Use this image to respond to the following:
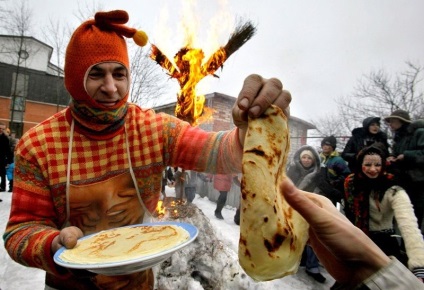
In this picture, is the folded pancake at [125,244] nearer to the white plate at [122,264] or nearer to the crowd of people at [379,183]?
the white plate at [122,264]

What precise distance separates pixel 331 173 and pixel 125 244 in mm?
4954

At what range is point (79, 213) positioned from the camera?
1.75 meters

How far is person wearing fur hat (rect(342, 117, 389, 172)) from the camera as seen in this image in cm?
526

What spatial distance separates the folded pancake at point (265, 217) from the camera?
1.19m

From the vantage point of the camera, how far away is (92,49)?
171cm

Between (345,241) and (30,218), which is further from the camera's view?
(30,218)

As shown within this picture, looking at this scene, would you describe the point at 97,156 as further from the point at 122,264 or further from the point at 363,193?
the point at 363,193

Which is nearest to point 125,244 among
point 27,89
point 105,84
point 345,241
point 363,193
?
point 105,84

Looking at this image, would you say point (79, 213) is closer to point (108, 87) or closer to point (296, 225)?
point (108, 87)

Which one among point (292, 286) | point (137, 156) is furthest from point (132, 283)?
point (292, 286)

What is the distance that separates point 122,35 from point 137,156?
0.83m

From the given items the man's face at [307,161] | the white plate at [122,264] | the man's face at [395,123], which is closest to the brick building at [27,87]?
the man's face at [307,161]

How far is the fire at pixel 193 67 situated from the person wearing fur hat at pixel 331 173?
8.84 ft

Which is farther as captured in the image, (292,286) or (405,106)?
(405,106)
